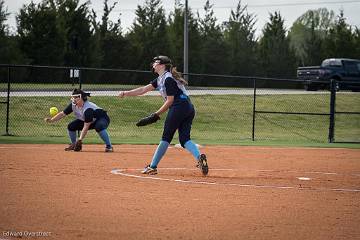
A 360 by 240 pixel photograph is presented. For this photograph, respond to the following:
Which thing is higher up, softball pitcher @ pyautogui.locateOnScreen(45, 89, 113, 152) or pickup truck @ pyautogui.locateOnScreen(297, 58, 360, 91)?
pickup truck @ pyautogui.locateOnScreen(297, 58, 360, 91)

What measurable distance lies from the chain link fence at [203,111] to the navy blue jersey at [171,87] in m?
10.2

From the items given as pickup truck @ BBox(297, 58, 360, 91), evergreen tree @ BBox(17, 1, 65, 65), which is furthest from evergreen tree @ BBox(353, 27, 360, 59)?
evergreen tree @ BBox(17, 1, 65, 65)

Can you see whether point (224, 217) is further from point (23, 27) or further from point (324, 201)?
point (23, 27)

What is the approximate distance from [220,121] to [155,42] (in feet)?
57.9

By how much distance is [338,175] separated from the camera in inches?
516

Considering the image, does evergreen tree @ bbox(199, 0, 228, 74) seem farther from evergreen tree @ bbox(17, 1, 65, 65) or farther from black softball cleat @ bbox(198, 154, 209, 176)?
black softball cleat @ bbox(198, 154, 209, 176)

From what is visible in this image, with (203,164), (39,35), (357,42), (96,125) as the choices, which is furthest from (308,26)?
(203,164)

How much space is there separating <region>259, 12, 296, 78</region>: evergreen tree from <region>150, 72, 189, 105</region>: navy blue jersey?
39.9 m

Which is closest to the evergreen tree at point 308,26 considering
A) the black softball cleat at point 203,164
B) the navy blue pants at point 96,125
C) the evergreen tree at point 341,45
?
the evergreen tree at point 341,45

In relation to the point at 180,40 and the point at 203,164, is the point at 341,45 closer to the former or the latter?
the point at 180,40

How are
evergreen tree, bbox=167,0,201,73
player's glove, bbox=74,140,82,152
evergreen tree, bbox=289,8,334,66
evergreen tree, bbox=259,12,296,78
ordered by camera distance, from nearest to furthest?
player's glove, bbox=74,140,82,152 → evergreen tree, bbox=167,0,201,73 → evergreen tree, bbox=259,12,296,78 → evergreen tree, bbox=289,8,334,66

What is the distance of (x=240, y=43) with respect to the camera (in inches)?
2045

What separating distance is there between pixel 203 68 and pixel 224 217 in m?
39.9

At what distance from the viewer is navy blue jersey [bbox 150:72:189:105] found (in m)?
11.6
